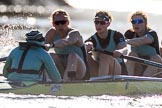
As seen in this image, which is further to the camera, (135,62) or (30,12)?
(30,12)

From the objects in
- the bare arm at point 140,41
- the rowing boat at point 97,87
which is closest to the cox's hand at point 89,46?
the rowing boat at point 97,87

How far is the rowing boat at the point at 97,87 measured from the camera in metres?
9.28

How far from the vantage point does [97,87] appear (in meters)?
9.81

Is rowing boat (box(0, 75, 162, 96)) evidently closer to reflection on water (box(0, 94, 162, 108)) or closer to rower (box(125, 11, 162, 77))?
reflection on water (box(0, 94, 162, 108))

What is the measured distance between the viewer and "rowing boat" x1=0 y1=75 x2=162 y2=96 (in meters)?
9.28

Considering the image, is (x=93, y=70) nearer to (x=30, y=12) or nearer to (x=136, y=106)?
(x=136, y=106)

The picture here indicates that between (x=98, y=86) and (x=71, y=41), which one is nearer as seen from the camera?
(x=98, y=86)

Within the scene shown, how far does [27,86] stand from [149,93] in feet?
6.90

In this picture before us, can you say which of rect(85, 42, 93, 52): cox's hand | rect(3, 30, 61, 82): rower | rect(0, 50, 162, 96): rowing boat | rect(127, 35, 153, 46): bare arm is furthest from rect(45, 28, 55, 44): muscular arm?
rect(3, 30, 61, 82): rower

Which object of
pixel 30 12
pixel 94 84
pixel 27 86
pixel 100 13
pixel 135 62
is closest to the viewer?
pixel 27 86

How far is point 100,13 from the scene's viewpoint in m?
10.8

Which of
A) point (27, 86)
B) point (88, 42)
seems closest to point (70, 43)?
point (88, 42)

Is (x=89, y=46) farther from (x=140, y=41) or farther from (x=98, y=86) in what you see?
(x=98, y=86)

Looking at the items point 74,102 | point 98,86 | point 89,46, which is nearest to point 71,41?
point 89,46
